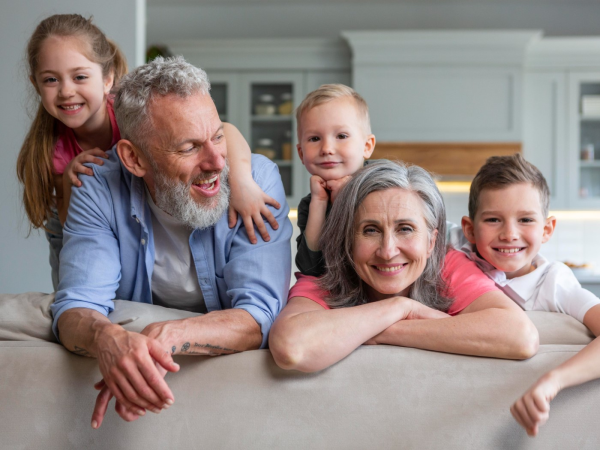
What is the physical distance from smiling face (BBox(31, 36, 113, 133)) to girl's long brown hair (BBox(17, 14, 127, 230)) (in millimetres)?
26

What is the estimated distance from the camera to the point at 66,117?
1763 mm

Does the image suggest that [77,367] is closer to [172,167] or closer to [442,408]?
[172,167]

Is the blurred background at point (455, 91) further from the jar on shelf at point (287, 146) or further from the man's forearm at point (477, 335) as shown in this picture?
the man's forearm at point (477, 335)

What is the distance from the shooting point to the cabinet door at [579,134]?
185 inches

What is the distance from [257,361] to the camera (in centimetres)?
129

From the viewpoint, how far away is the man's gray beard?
1496 millimetres

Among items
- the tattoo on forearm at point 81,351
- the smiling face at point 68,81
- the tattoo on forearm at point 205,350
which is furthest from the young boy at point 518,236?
the smiling face at point 68,81

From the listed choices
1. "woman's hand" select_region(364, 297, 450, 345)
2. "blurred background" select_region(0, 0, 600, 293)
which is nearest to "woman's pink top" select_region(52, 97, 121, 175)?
"woman's hand" select_region(364, 297, 450, 345)

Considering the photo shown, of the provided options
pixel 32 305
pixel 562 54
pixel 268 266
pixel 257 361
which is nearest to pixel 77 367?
pixel 32 305

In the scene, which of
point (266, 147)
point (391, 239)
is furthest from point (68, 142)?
point (266, 147)

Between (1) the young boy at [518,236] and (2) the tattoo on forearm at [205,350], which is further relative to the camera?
(1) the young boy at [518,236]

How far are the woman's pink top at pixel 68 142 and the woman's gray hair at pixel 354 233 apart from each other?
2.65ft

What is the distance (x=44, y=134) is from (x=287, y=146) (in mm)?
3183

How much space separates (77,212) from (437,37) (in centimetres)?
370
